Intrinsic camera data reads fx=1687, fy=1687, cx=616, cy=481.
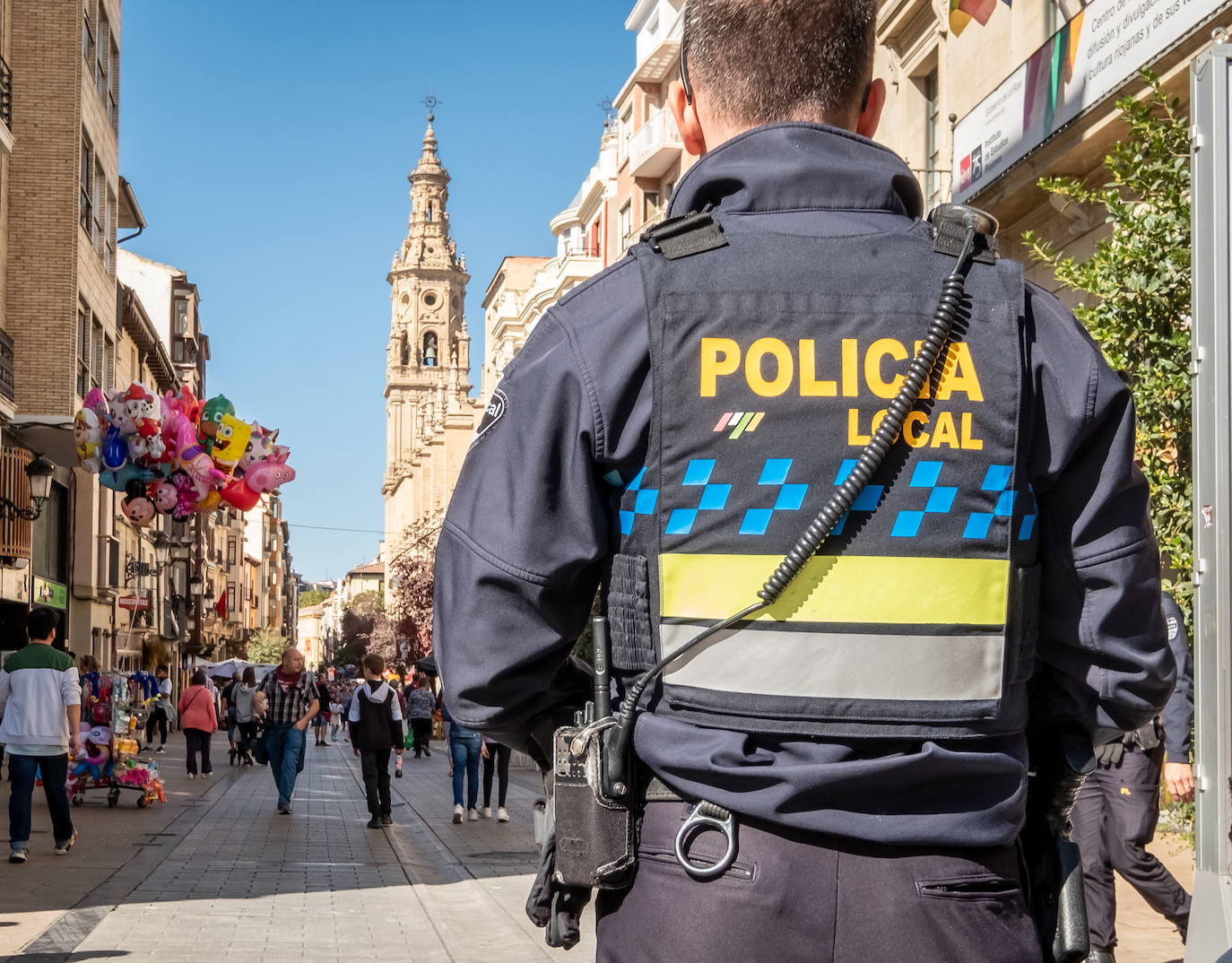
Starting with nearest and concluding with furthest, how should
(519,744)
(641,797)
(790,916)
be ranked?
(790,916) < (641,797) < (519,744)

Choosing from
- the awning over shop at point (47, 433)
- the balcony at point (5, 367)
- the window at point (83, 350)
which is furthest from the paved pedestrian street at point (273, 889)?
the window at point (83, 350)

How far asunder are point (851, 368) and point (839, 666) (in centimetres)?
40

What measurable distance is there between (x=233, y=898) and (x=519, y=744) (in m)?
8.62

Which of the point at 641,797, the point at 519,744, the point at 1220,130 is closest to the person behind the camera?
the point at 641,797

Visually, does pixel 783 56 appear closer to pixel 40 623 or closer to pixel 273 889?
pixel 273 889

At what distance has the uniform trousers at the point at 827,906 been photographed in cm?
212

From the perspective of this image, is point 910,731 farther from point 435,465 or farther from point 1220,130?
point 435,465

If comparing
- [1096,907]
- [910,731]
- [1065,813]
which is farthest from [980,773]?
[1096,907]

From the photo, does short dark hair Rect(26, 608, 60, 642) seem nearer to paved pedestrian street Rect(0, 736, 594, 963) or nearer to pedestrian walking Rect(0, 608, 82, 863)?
pedestrian walking Rect(0, 608, 82, 863)

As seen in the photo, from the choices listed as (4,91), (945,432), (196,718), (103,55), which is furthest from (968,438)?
(103,55)

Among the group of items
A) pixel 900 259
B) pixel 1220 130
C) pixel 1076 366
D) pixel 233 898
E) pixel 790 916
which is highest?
pixel 1220 130

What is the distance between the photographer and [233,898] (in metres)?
10.5

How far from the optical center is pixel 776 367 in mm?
2268

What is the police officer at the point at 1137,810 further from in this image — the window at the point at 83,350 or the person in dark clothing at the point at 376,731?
the window at the point at 83,350
